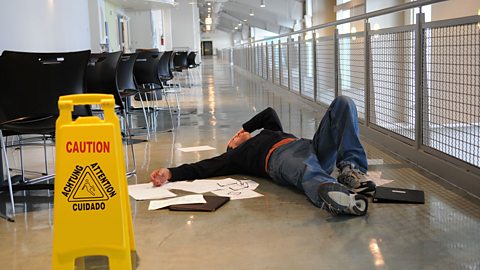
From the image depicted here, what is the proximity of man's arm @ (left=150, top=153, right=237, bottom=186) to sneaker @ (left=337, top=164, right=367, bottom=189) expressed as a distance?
72 centimetres

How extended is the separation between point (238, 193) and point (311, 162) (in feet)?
1.54

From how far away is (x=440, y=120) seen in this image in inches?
140

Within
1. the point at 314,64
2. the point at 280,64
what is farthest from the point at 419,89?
the point at 280,64

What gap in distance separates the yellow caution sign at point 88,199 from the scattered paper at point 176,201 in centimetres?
104

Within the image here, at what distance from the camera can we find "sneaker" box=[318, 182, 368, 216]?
2646 mm

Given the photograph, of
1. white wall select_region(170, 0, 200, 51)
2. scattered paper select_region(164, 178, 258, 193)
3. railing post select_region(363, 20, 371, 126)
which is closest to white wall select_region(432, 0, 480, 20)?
railing post select_region(363, 20, 371, 126)

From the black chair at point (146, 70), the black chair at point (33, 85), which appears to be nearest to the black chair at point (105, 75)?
the black chair at point (33, 85)

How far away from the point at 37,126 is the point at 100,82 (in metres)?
1.41

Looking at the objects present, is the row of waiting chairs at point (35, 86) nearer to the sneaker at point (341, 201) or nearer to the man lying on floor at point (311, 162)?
the man lying on floor at point (311, 162)

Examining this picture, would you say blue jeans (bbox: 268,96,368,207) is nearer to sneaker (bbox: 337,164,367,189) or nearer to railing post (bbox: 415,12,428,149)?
sneaker (bbox: 337,164,367,189)

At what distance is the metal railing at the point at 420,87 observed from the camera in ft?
10.3

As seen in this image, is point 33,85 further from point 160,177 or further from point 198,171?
point 198,171

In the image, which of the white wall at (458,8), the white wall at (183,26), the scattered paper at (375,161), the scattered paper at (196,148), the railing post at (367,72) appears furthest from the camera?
the white wall at (183,26)

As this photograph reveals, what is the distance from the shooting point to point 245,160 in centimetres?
347
